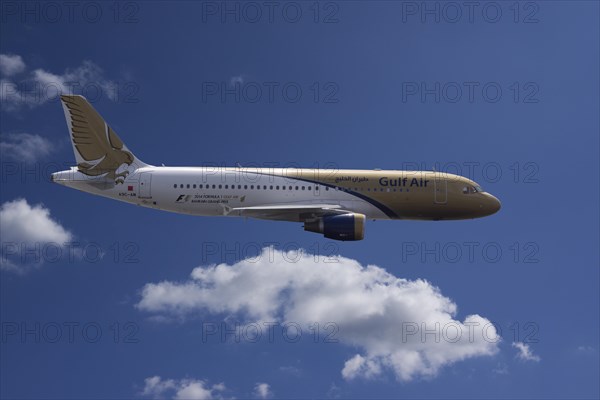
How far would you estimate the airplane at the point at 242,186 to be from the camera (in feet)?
129

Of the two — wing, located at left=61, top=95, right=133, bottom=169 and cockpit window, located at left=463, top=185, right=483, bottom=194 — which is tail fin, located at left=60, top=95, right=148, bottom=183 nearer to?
wing, located at left=61, top=95, right=133, bottom=169

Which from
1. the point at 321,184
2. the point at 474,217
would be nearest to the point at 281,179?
the point at 321,184

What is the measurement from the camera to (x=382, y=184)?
40312 millimetres

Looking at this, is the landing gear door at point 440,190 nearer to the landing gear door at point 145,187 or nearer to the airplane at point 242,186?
the airplane at point 242,186

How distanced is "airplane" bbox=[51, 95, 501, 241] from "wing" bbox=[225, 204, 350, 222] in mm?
66

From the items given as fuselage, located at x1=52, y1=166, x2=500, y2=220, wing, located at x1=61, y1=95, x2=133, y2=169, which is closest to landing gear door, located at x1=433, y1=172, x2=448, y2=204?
fuselage, located at x1=52, y1=166, x2=500, y2=220

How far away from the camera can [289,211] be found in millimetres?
37812

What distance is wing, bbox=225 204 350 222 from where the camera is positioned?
37.8 meters

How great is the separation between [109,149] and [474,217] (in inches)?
1015

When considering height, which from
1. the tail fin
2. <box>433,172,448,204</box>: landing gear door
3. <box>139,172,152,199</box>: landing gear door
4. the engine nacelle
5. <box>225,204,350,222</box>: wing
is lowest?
the engine nacelle

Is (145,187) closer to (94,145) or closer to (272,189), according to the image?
(94,145)

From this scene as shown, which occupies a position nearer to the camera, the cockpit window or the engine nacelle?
the engine nacelle

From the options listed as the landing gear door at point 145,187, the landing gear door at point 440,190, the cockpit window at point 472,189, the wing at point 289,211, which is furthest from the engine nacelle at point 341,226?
the landing gear door at point 145,187

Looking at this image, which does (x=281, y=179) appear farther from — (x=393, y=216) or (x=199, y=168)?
(x=393, y=216)
